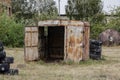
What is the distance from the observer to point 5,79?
12664 millimetres

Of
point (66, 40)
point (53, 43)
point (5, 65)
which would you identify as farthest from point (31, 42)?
point (5, 65)

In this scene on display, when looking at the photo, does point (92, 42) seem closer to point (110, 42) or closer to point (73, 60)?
point (73, 60)

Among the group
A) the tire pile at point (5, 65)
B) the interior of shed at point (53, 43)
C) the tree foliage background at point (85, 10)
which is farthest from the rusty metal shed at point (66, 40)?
the tree foliage background at point (85, 10)

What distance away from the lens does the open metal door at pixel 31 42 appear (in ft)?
65.8

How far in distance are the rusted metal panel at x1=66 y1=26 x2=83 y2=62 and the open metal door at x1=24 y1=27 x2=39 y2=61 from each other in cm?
165

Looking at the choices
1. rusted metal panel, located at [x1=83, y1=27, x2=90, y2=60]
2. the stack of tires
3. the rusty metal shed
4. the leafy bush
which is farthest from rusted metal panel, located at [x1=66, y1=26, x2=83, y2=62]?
the leafy bush

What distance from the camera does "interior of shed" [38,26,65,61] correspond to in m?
22.2

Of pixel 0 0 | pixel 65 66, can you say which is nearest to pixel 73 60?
pixel 65 66

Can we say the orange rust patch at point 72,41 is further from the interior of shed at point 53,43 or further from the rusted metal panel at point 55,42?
the rusted metal panel at point 55,42

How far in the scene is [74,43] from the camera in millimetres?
19484

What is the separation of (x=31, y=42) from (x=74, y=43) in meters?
2.14

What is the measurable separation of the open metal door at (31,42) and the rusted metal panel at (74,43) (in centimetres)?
165

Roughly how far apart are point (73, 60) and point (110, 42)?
53.7ft

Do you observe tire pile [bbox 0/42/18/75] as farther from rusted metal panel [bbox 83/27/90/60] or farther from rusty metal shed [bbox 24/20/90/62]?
rusted metal panel [bbox 83/27/90/60]
